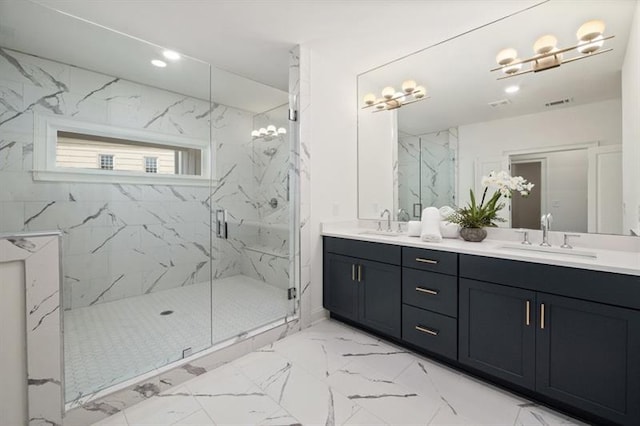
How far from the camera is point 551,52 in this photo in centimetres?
190

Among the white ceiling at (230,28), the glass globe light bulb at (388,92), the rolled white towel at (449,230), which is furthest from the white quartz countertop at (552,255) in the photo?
the white ceiling at (230,28)

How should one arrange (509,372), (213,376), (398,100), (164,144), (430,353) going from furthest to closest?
(164,144) < (398,100) < (430,353) < (213,376) < (509,372)

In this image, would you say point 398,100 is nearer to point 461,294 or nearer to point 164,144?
point 461,294

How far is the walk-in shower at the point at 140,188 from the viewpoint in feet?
7.30

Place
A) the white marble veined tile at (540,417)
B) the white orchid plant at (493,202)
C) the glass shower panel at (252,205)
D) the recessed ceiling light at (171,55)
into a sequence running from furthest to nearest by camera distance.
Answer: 1. the glass shower panel at (252,205)
2. the recessed ceiling light at (171,55)
3. the white orchid plant at (493,202)
4. the white marble veined tile at (540,417)

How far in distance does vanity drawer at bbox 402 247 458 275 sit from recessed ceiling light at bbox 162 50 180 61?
2625 mm

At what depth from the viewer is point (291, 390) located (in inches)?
66.8

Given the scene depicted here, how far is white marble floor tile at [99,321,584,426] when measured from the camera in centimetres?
146

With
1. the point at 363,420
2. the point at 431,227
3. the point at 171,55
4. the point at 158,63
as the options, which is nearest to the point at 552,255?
the point at 431,227

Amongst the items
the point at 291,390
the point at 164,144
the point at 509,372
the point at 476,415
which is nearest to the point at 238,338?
the point at 291,390

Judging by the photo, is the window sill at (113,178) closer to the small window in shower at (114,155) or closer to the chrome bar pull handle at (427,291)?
the small window in shower at (114,155)

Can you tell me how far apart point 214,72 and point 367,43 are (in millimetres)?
1576

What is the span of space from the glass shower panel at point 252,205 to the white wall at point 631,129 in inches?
101

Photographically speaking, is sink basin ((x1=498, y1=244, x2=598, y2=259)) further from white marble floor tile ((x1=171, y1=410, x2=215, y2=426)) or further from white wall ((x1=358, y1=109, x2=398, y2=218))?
white marble floor tile ((x1=171, y1=410, x2=215, y2=426))
